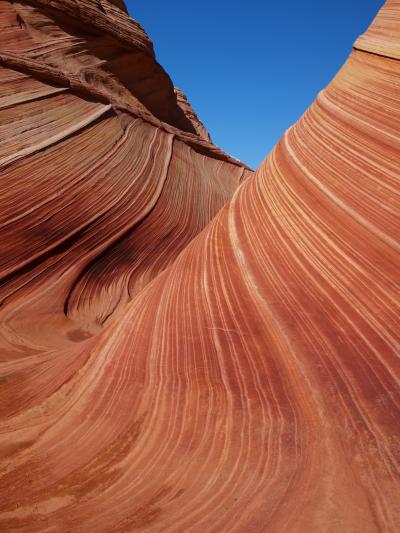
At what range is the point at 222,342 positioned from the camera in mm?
1693

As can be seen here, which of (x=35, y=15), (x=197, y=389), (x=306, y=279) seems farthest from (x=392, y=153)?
(x=35, y=15)

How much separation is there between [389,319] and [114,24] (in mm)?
7371

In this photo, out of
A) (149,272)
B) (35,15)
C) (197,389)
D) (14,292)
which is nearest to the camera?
(197,389)

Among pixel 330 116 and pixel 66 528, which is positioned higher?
pixel 330 116

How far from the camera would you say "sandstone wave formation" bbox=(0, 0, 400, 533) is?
42.6 inches

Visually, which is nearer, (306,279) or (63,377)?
(63,377)

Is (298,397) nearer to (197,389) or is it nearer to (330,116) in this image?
(197,389)

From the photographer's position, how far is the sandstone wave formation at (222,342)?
108 centimetres

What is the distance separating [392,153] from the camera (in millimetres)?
A: 2113

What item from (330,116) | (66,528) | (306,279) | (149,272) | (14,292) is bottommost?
(66,528)

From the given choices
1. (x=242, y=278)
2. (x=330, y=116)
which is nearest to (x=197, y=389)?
(x=242, y=278)

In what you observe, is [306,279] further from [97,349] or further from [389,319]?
[97,349]

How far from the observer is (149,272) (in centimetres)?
430

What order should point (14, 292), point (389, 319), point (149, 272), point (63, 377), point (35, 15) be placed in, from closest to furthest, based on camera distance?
point (389, 319), point (63, 377), point (14, 292), point (149, 272), point (35, 15)
